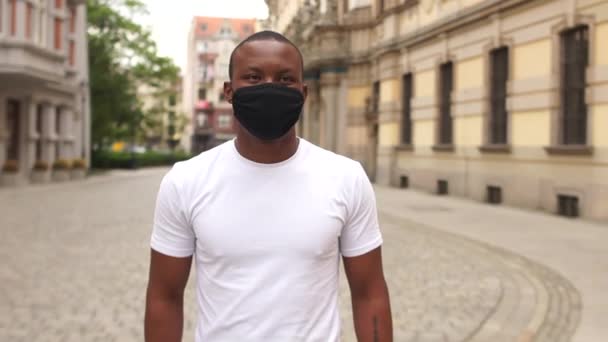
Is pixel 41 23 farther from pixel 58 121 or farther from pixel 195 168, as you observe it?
pixel 195 168

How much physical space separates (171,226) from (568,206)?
14521 mm

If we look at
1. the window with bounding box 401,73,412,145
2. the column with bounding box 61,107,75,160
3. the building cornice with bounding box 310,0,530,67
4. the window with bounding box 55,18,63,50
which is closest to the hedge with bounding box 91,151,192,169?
the column with bounding box 61,107,75,160

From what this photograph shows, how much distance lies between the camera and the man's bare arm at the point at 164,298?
6.14ft

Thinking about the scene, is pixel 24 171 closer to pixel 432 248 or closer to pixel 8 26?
pixel 8 26

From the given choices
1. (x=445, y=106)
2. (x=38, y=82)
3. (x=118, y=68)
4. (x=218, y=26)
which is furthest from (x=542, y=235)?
(x=218, y=26)

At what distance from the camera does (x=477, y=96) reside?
19.0 metres

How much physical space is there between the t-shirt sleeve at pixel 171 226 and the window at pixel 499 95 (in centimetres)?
1690

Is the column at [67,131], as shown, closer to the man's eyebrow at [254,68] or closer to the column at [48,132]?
the column at [48,132]

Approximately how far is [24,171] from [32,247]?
66.8 ft

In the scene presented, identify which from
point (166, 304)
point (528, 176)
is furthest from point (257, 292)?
point (528, 176)

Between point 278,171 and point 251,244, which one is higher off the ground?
point 278,171

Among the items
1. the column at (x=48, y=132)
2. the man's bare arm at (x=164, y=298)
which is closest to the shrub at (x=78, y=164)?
the column at (x=48, y=132)

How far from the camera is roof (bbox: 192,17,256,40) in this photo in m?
101

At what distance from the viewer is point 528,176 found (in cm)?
1636
